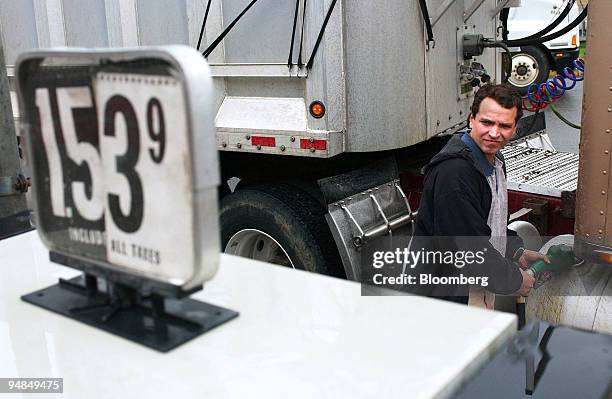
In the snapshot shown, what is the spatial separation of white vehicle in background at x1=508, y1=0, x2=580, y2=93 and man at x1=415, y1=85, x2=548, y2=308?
5573 mm

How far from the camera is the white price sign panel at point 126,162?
1.18 meters

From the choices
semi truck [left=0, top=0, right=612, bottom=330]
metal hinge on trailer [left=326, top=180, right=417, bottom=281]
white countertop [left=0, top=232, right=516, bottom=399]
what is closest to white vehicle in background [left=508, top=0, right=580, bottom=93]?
semi truck [left=0, top=0, right=612, bottom=330]

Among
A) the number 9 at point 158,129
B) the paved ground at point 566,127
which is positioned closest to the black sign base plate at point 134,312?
the number 9 at point 158,129

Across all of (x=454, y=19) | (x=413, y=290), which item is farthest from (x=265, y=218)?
(x=454, y=19)

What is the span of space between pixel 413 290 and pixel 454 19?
1811 mm

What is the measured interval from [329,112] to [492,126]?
3.03ft

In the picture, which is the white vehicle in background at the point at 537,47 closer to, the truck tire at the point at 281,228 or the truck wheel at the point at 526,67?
the truck wheel at the point at 526,67

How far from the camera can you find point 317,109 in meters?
3.84

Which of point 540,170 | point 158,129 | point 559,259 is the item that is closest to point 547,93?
point 540,170

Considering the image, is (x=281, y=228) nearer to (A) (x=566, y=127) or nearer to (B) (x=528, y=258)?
(B) (x=528, y=258)

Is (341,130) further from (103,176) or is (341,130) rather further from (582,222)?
(103,176)

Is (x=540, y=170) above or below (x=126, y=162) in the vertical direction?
below

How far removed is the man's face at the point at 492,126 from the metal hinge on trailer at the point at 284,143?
32.1 inches

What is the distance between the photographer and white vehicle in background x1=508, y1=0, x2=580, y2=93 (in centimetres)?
941
